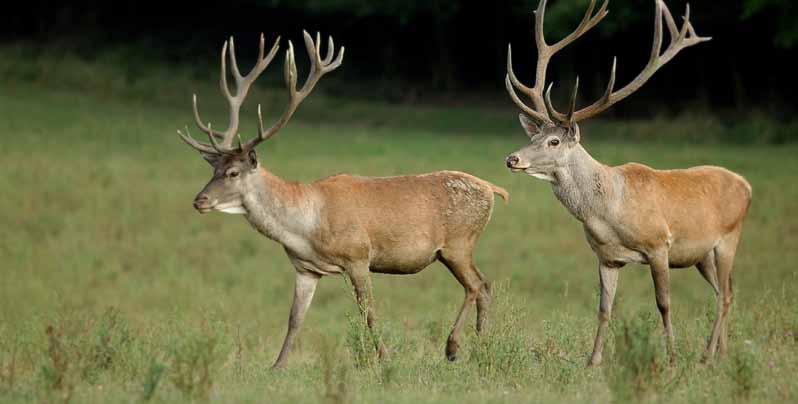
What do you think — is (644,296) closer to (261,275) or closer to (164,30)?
(261,275)

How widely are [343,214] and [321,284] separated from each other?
7419 mm

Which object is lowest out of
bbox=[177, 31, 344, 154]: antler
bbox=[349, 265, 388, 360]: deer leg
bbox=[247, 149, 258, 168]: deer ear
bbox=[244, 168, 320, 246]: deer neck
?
bbox=[349, 265, 388, 360]: deer leg

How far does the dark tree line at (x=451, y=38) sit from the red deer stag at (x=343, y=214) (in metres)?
17.1

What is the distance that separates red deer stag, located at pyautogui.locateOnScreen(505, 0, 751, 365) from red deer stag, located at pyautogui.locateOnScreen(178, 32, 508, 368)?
35.8 inches

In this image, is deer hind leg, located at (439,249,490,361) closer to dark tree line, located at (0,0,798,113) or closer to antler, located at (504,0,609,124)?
antler, located at (504,0,609,124)

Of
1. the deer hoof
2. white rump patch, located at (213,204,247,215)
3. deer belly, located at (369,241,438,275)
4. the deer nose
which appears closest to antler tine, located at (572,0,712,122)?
deer belly, located at (369,241,438,275)

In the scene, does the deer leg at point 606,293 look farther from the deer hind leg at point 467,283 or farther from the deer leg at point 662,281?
the deer hind leg at point 467,283

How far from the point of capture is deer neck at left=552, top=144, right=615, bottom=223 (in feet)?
27.9

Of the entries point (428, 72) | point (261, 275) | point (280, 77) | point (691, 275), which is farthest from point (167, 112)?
point (691, 275)

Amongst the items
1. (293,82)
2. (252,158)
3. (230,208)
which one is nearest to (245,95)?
(293,82)

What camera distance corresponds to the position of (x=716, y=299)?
9117 mm

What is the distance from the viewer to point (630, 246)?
8.47 meters

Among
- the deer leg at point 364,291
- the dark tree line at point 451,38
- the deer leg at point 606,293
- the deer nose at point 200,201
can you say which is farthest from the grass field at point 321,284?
the dark tree line at point 451,38

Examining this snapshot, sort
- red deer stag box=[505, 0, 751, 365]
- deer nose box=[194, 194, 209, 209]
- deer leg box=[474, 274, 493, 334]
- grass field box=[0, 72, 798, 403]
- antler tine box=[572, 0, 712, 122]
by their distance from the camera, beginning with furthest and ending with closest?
deer leg box=[474, 274, 493, 334] < antler tine box=[572, 0, 712, 122] < red deer stag box=[505, 0, 751, 365] < deer nose box=[194, 194, 209, 209] < grass field box=[0, 72, 798, 403]
